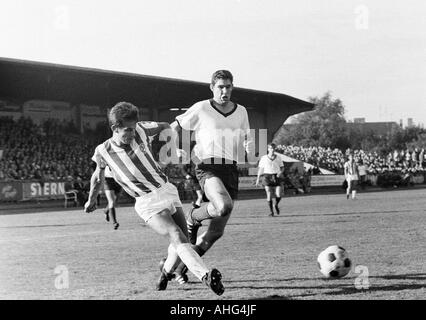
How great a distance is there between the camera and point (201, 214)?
7738 mm

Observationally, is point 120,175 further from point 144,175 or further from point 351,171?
point 351,171

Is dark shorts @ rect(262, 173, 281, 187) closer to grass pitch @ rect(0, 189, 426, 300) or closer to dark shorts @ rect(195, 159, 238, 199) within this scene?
grass pitch @ rect(0, 189, 426, 300)

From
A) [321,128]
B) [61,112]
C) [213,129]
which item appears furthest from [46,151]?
[321,128]

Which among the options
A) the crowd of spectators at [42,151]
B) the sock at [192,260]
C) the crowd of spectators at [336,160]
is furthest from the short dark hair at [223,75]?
the crowd of spectators at [336,160]

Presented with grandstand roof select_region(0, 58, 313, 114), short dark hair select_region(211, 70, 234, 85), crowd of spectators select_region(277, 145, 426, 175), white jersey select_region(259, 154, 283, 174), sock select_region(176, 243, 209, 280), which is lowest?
crowd of spectators select_region(277, 145, 426, 175)

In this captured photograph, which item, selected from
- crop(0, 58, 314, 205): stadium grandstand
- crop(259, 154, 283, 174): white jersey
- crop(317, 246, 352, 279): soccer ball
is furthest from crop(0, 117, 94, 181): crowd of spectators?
crop(317, 246, 352, 279): soccer ball

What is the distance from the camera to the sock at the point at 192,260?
6105 mm

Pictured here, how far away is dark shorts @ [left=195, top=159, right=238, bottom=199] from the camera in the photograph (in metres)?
7.50

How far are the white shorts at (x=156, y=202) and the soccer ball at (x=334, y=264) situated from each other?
1994mm

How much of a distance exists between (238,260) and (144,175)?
3.20 meters

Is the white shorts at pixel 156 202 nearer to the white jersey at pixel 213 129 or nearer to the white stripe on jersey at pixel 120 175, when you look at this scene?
the white stripe on jersey at pixel 120 175
